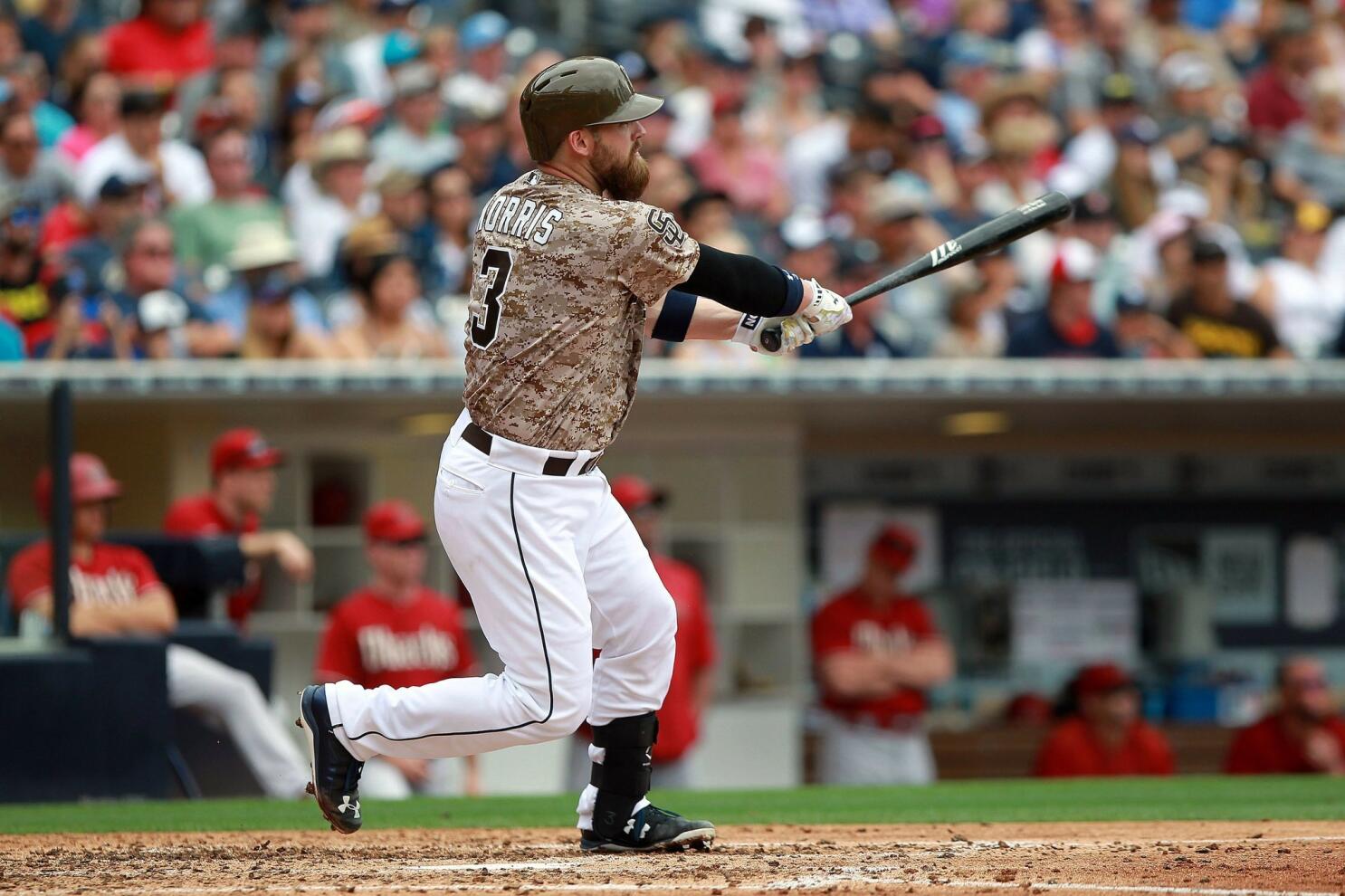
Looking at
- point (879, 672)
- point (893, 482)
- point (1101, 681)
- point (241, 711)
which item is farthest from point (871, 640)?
point (241, 711)

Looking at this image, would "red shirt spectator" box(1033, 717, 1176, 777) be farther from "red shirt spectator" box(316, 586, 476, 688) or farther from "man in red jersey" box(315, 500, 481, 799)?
"red shirt spectator" box(316, 586, 476, 688)

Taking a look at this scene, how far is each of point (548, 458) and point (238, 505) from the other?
11.4 ft

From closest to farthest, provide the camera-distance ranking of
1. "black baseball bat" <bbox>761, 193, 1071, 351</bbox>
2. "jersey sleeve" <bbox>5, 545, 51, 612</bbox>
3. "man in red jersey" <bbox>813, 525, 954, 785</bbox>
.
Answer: "black baseball bat" <bbox>761, 193, 1071, 351</bbox> → "jersey sleeve" <bbox>5, 545, 51, 612</bbox> → "man in red jersey" <bbox>813, 525, 954, 785</bbox>

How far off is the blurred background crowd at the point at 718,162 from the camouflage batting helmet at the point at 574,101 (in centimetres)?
365

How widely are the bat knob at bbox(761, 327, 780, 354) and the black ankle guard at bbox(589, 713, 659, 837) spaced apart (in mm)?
862

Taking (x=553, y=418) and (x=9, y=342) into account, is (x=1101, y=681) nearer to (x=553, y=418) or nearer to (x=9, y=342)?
(x=9, y=342)

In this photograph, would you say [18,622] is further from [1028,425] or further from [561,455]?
[1028,425]

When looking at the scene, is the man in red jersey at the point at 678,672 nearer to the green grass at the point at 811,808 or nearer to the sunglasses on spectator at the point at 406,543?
the green grass at the point at 811,808

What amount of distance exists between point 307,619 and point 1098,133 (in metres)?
5.38

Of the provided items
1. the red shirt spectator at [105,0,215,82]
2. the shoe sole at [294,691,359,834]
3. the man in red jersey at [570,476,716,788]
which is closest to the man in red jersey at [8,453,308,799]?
the man in red jersey at [570,476,716,788]

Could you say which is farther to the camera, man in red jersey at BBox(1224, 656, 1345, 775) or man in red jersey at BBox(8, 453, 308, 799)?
man in red jersey at BBox(1224, 656, 1345, 775)

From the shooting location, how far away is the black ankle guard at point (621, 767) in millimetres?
4258

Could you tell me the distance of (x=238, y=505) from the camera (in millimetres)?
7133

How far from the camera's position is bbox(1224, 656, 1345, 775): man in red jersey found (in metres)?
8.46
